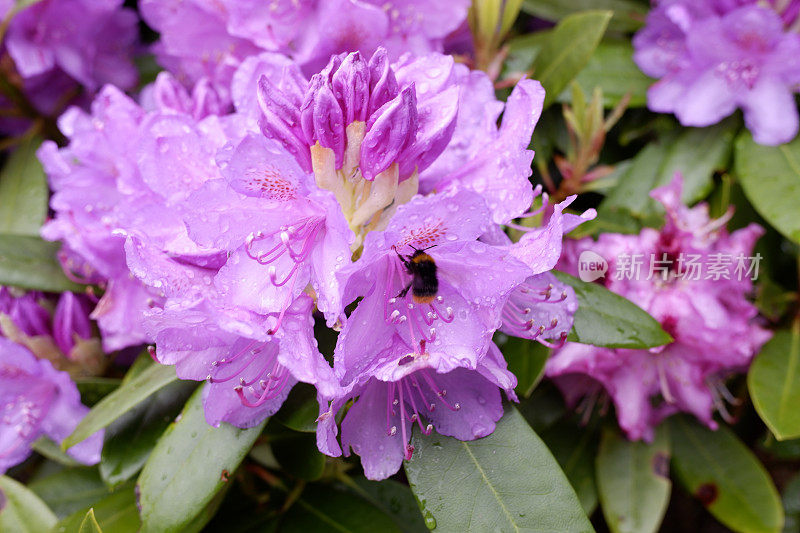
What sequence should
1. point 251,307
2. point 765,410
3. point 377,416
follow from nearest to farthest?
point 251,307
point 377,416
point 765,410

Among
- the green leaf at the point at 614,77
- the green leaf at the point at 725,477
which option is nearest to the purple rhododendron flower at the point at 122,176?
the green leaf at the point at 614,77

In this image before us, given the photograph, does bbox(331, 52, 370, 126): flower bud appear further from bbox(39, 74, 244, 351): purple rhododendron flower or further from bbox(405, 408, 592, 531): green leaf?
bbox(405, 408, 592, 531): green leaf

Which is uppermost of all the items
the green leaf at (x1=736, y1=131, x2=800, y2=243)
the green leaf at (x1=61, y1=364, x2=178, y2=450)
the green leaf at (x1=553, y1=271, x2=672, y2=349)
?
the green leaf at (x1=736, y1=131, x2=800, y2=243)

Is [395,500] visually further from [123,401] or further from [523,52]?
[523,52]

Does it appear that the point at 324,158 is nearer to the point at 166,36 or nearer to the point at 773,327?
the point at 166,36

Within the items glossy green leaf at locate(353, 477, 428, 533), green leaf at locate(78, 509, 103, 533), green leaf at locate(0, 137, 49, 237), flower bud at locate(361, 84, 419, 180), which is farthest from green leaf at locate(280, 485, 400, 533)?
green leaf at locate(0, 137, 49, 237)

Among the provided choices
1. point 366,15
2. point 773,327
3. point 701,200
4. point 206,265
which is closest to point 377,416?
point 206,265
